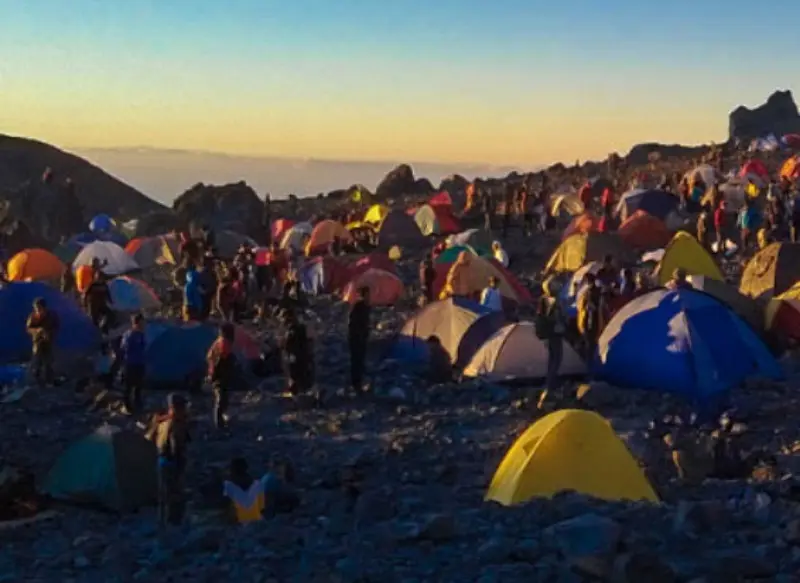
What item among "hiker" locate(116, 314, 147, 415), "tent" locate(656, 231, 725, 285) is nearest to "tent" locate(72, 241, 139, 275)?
"tent" locate(656, 231, 725, 285)

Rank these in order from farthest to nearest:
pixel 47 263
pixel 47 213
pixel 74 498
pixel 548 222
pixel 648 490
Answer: pixel 47 213 → pixel 548 222 → pixel 47 263 → pixel 74 498 → pixel 648 490

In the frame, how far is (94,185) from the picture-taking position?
6988cm

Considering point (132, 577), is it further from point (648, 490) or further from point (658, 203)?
point (658, 203)

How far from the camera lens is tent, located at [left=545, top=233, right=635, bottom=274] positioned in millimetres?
30844

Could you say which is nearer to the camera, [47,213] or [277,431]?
[277,431]

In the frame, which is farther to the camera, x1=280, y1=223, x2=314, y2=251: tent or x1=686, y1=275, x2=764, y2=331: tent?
x1=280, y1=223, x2=314, y2=251: tent

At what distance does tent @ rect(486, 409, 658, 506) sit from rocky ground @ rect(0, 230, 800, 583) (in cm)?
43

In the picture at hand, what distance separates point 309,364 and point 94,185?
54722mm

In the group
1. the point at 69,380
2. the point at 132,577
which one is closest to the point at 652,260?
the point at 69,380

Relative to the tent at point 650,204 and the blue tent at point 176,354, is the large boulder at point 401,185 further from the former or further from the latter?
the blue tent at point 176,354

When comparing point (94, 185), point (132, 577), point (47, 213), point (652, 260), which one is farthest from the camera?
point (94, 185)

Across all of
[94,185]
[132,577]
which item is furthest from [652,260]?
[94,185]

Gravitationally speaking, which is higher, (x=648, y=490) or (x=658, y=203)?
(x=658, y=203)

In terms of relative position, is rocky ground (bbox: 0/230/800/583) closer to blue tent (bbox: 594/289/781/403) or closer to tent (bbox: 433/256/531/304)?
blue tent (bbox: 594/289/781/403)
